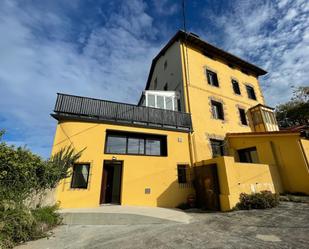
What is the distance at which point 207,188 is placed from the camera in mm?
8977

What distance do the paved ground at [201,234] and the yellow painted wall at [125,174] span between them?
1965 mm

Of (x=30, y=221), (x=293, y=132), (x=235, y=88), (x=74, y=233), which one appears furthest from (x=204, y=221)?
(x=235, y=88)

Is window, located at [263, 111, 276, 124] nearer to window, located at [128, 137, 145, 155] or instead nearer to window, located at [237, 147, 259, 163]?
window, located at [237, 147, 259, 163]

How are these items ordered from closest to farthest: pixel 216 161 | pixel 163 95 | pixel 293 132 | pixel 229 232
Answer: pixel 229 232, pixel 216 161, pixel 293 132, pixel 163 95

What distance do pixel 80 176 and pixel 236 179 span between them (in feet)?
25.0

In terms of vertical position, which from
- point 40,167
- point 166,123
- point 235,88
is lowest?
point 40,167

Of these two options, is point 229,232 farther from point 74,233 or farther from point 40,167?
point 40,167

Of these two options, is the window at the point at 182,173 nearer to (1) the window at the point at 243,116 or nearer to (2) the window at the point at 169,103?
(2) the window at the point at 169,103

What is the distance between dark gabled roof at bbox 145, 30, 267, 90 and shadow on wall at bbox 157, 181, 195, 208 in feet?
38.1

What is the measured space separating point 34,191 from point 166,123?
751cm

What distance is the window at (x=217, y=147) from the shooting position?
1235cm

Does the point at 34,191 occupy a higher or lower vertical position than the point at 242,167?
lower

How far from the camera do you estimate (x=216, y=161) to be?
29.1ft

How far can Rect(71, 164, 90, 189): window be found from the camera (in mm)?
8484
